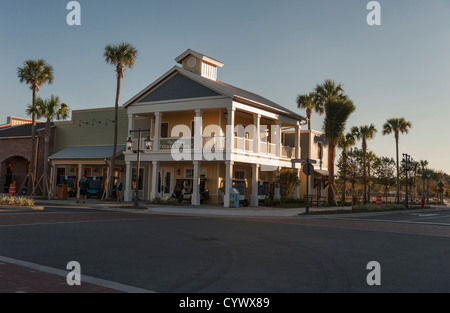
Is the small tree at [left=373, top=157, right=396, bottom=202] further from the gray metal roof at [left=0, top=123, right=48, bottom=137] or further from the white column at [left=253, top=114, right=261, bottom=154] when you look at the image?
the gray metal roof at [left=0, top=123, right=48, bottom=137]

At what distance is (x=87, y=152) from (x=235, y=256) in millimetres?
29013

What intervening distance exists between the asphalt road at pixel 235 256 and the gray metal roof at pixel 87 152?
19803 mm

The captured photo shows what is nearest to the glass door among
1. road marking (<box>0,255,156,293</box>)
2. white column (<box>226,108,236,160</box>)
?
white column (<box>226,108,236,160</box>)

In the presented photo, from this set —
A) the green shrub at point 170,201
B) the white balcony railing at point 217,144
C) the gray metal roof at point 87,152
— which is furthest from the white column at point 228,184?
the gray metal roof at point 87,152

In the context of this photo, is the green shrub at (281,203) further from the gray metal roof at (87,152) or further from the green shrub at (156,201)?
the gray metal roof at (87,152)

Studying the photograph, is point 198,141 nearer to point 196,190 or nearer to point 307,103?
point 196,190

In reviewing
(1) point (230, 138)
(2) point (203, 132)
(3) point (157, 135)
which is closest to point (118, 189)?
(3) point (157, 135)

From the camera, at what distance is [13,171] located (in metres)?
41.4

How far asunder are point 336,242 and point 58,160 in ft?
96.9

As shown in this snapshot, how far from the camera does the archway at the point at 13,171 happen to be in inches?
1593

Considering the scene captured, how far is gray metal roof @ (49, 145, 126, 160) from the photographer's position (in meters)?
33.4

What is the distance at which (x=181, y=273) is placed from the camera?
693 cm
